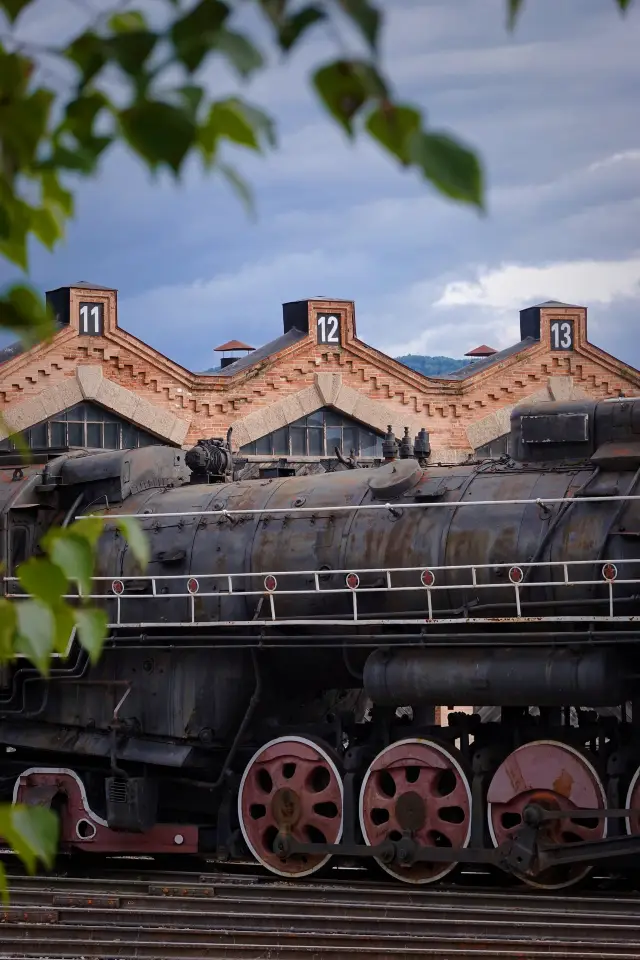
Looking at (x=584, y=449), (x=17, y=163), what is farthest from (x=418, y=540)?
(x=17, y=163)

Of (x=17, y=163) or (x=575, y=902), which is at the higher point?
(x=17, y=163)

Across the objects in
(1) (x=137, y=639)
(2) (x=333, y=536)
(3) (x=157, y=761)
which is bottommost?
(3) (x=157, y=761)

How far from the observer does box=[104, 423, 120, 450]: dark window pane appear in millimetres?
29781

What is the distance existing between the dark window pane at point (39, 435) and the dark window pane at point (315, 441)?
6.13 m

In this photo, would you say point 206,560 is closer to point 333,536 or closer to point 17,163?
point 333,536

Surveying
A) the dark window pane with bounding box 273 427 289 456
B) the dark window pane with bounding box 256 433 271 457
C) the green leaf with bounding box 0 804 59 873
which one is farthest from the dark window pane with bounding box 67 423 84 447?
the green leaf with bounding box 0 804 59 873

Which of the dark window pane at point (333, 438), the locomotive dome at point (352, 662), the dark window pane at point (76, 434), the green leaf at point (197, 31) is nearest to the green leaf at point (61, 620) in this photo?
the green leaf at point (197, 31)

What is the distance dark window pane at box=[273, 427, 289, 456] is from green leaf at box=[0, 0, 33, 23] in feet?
92.7

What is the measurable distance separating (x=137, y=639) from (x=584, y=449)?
542cm

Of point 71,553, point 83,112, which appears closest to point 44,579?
point 71,553

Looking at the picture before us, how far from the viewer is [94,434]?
29.7 metres

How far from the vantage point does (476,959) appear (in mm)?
11500

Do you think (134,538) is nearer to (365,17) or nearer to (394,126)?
(394,126)

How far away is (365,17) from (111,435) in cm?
2721
